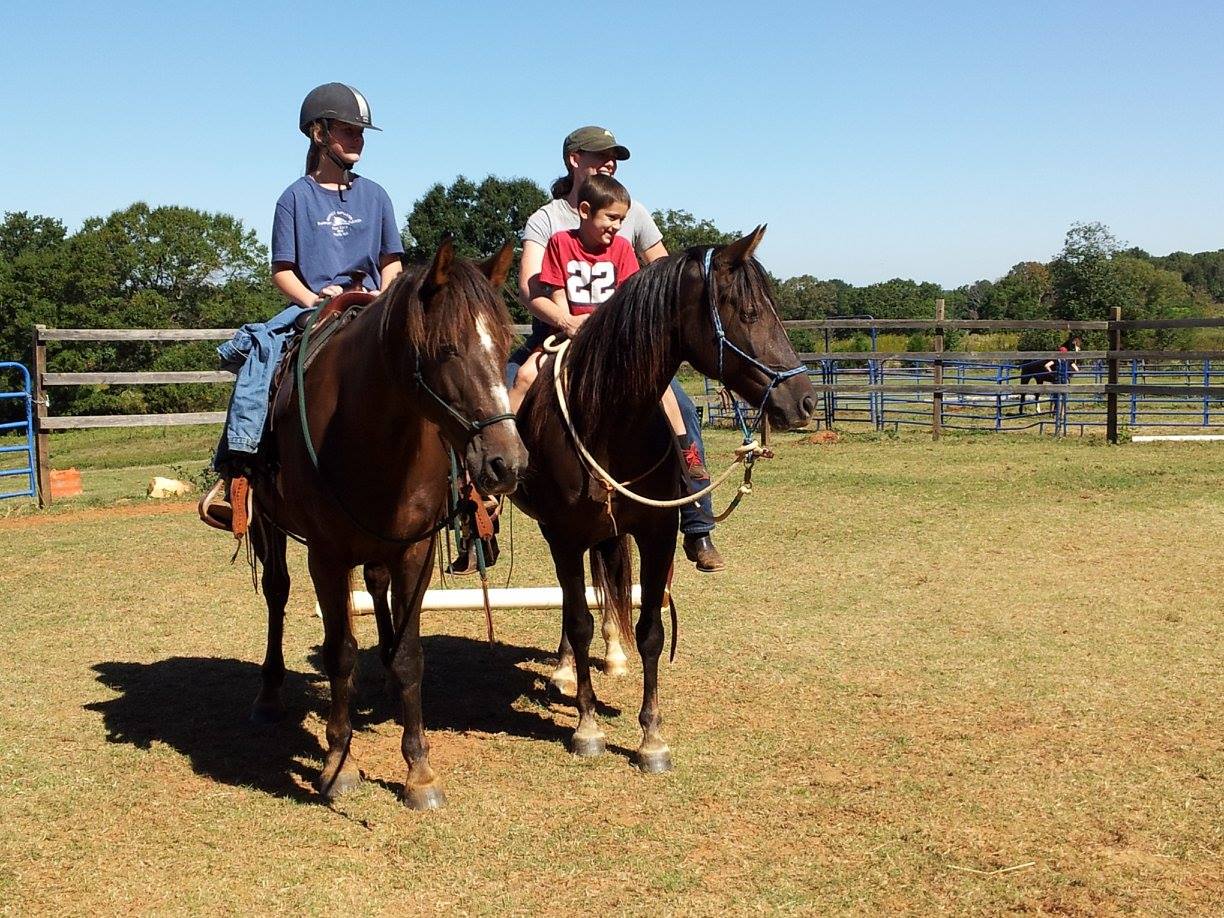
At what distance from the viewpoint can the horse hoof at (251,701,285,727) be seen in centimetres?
558

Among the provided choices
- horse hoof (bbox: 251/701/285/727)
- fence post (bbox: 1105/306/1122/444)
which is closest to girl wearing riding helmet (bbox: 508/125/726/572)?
horse hoof (bbox: 251/701/285/727)

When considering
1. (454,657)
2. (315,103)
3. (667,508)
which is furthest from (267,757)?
(315,103)

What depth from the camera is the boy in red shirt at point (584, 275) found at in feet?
17.2

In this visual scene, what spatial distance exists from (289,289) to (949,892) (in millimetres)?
3877

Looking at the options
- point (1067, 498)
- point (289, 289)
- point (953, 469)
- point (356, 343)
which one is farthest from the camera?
point (953, 469)

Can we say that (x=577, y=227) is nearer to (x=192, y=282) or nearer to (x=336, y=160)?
(x=336, y=160)

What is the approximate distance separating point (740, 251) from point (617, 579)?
2.09 metres

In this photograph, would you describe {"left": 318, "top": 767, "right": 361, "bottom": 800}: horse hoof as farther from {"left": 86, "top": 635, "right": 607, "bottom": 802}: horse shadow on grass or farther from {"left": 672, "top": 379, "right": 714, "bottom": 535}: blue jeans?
{"left": 672, "top": 379, "right": 714, "bottom": 535}: blue jeans

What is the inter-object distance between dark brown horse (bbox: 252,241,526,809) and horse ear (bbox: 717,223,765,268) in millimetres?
980

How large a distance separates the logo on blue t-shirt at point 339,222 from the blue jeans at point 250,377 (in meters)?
0.44

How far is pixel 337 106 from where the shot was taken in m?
5.09

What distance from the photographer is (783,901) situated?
346cm

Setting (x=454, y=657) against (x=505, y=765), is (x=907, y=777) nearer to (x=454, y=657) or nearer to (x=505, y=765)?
(x=505, y=765)

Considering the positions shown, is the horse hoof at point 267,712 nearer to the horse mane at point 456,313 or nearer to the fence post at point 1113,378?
the horse mane at point 456,313
